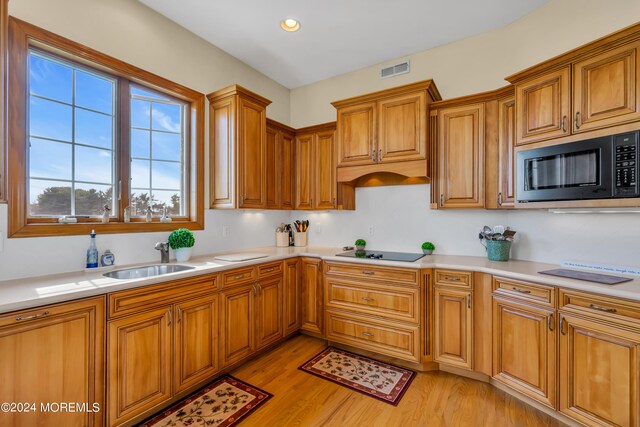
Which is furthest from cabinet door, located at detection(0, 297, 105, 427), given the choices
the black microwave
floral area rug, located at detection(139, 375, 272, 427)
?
the black microwave

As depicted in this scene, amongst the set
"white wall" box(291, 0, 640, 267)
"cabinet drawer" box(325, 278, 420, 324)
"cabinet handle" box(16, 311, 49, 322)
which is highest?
"white wall" box(291, 0, 640, 267)

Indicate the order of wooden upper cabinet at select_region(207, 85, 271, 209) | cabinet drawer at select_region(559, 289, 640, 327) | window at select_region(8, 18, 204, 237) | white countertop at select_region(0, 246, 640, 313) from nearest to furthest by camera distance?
white countertop at select_region(0, 246, 640, 313)
cabinet drawer at select_region(559, 289, 640, 327)
window at select_region(8, 18, 204, 237)
wooden upper cabinet at select_region(207, 85, 271, 209)

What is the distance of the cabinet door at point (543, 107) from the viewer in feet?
6.67

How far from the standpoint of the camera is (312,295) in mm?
3172

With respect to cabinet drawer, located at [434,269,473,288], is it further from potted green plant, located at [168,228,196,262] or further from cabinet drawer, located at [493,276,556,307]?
potted green plant, located at [168,228,196,262]

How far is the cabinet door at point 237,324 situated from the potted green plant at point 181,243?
20.8 inches

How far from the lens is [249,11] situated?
8.45 feet

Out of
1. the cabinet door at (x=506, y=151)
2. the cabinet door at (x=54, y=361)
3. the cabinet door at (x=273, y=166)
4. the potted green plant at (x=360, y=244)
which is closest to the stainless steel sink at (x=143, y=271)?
the cabinet door at (x=54, y=361)

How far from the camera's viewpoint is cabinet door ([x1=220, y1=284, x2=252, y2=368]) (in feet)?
7.88

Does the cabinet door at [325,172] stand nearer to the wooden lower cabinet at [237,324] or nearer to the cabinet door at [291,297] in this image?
the cabinet door at [291,297]

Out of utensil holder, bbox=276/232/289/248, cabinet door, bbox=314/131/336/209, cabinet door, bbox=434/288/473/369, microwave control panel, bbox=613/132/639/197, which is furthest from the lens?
utensil holder, bbox=276/232/289/248

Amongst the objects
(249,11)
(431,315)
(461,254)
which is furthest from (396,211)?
(249,11)

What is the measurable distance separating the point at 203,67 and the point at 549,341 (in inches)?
149

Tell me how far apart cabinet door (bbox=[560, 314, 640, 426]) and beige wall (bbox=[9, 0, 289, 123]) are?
368cm
